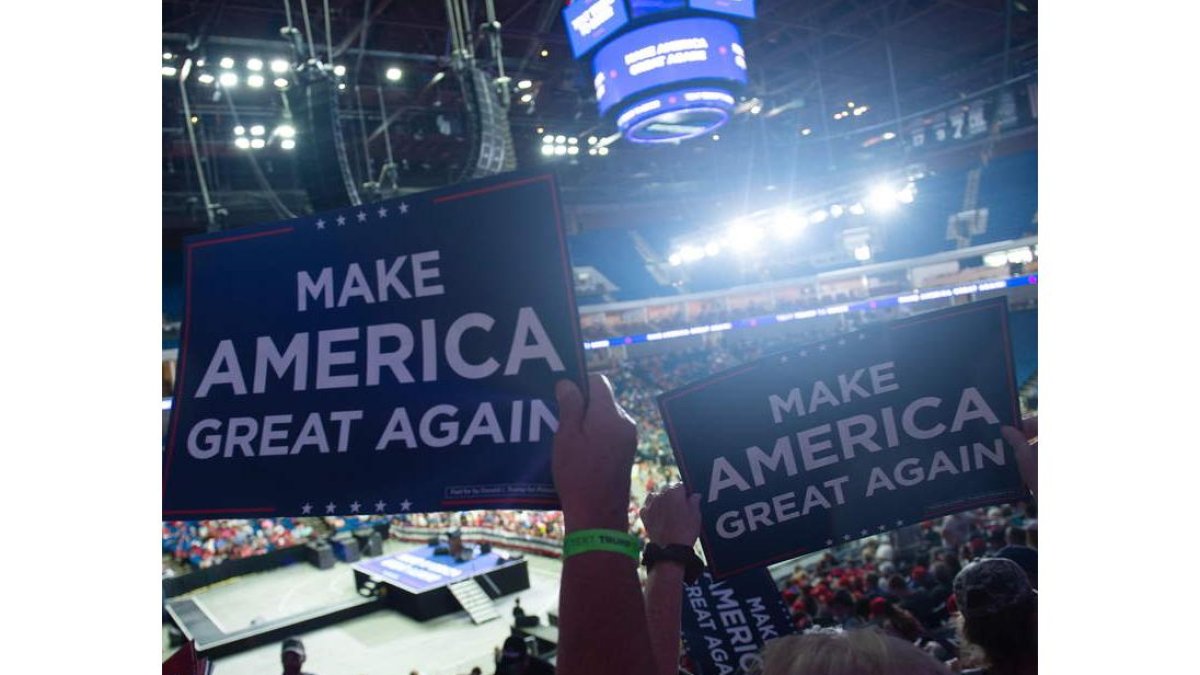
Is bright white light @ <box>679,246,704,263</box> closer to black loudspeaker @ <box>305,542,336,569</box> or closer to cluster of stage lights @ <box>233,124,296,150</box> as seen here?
cluster of stage lights @ <box>233,124,296,150</box>

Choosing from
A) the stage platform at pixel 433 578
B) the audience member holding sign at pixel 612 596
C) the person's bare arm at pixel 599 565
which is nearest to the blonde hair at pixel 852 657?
the audience member holding sign at pixel 612 596

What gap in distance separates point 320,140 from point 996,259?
1306 inches

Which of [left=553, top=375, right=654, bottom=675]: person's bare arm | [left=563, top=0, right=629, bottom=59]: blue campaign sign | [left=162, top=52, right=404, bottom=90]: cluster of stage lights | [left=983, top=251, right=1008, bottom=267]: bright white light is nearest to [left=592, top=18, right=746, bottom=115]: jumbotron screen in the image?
[left=563, top=0, right=629, bottom=59]: blue campaign sign

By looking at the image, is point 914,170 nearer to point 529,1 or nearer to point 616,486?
point 529,1

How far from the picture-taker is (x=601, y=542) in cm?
140

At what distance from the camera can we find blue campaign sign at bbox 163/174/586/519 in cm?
195

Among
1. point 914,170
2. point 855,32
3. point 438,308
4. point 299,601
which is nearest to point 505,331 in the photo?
point 438,308

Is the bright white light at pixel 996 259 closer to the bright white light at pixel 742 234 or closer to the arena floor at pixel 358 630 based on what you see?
the bright white light at pixel 742 234

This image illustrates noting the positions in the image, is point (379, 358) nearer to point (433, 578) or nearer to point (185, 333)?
point (185, 333)

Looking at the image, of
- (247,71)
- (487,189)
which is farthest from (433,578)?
(487,189)

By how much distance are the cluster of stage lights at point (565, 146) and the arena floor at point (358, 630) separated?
50.0 feet

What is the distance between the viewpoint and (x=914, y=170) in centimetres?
2641

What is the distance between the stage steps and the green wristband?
13875 millimetres

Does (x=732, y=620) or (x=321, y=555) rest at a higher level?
(x=732, y=620)
